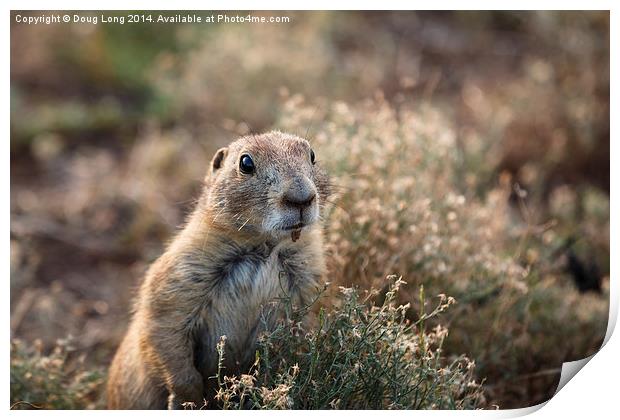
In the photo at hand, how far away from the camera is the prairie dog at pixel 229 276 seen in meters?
3.32

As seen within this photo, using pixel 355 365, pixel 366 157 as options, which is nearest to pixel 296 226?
pixel 355 365

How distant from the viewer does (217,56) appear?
6598 mm

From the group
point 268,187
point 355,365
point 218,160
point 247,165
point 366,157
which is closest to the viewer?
point 355,365

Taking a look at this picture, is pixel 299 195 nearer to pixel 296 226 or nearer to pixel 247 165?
pixel 296 226

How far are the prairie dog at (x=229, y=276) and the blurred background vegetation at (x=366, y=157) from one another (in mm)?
414

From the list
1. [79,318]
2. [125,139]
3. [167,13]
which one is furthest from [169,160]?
[167,13]

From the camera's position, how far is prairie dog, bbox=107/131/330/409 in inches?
131

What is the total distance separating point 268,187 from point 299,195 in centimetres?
18

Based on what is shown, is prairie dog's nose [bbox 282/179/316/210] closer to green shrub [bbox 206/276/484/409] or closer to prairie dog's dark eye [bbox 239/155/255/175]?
prairie dog's dark eye [bbox 239/155/255/175]

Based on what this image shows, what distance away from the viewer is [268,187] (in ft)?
10.6

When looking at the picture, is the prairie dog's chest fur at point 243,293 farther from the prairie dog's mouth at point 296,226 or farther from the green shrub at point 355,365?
the prairie dog's mouth at point 296,226

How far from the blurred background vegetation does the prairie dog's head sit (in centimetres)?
45

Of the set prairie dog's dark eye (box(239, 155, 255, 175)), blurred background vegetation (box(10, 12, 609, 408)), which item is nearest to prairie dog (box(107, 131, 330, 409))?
prairie dog's dark eye (box(239, 155, 255, 175))
